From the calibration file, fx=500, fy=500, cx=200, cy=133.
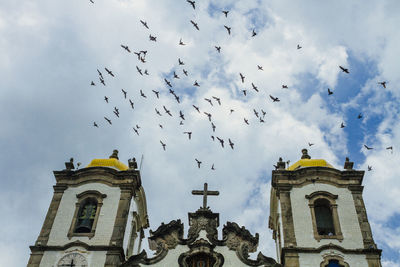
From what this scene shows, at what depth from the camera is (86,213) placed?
22.6 metres

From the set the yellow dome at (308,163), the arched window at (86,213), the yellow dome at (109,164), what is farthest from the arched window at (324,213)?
the arched window at (86,213)

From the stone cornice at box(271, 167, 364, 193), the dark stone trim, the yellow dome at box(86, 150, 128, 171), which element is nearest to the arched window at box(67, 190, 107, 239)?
the yellow dome at box(86, 150, 128, 171)

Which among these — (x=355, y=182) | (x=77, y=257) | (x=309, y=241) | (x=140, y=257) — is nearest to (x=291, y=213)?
(x=309, y=241)

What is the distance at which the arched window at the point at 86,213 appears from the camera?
857 inches

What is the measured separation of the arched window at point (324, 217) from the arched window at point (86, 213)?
970cm

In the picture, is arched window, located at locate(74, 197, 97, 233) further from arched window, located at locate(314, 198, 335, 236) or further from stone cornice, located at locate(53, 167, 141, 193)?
arched window, located at locate(314, 198, 335, 236)

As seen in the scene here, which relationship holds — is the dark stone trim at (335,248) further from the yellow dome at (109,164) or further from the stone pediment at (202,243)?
the yellow dome at (109,164)

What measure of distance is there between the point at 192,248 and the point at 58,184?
293 inches

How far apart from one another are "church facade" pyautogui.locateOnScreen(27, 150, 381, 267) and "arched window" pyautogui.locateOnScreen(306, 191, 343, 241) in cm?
4

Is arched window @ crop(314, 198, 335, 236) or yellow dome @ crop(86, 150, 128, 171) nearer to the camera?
arched window @ crop(314, 198, 335, 236)

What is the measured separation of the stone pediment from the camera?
2034 cm

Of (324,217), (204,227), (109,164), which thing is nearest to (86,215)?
(109,164)

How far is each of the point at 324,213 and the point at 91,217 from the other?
10523 millimetres

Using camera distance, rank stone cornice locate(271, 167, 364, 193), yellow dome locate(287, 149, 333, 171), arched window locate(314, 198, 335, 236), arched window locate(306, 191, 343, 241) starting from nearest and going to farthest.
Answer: arched window locate(306, 191, 343, 241) → arched window locate(314, 198, 335, 236) → stone cornice locate(271, 167, 364, 193) → yellow dome locate(287, 149, 333, 171)
